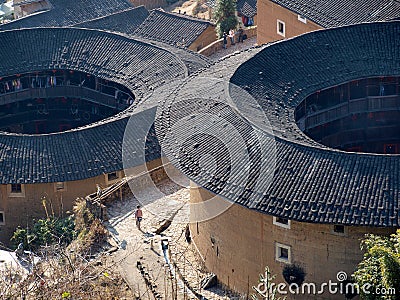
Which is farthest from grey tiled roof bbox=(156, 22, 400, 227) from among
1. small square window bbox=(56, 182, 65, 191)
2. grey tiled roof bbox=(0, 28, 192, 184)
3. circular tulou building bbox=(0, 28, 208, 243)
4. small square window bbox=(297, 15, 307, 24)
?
small square window bbox=(297, 15, 307, 24)

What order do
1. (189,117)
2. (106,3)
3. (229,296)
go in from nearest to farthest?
1. (229,296)
2. (189,117)
3. (106,3)

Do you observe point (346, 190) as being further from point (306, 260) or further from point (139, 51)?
point (139, 51)

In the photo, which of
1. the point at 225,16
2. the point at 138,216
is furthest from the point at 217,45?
the point at 138,216

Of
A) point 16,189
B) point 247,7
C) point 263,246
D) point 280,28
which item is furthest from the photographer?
point 247,7

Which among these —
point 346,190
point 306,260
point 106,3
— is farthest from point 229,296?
point 106,3

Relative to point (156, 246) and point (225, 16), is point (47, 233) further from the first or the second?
point (225, 16)

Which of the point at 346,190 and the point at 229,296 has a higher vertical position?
the point at 346,190

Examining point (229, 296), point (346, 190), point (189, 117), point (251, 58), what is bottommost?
point (229, 296)
